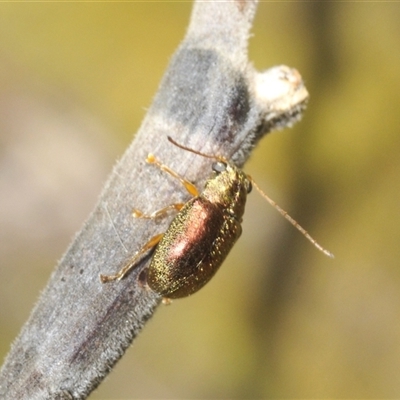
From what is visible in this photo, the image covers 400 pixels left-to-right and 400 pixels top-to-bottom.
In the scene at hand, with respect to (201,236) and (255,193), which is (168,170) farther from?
(255,193)

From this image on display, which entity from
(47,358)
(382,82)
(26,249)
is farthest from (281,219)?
(47,358)

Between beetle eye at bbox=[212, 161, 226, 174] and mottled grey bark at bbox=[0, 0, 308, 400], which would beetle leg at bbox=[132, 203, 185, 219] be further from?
beetle eye at bbox=[212, 161, 226, 174]

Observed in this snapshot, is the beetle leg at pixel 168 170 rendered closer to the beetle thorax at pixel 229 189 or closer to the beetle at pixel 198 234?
the beetle at pixel 198 234

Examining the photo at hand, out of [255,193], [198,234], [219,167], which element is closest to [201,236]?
[198,234]

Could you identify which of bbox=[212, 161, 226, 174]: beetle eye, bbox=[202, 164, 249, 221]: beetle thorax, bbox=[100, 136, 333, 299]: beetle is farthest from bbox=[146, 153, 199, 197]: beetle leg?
bbox=[202, 164, 249, 221]: beetle thorax

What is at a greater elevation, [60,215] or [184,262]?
[184,262]

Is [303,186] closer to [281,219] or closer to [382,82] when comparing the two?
[281,219]

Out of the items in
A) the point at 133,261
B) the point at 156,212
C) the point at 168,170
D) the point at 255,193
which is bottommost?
the point at 255,193

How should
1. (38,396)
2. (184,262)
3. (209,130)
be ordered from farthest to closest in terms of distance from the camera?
1. (184,262)
2. (209,130)
3. (38,396)
